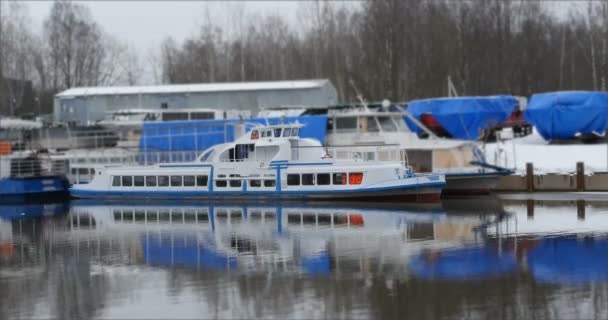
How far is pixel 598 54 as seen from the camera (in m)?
68.8

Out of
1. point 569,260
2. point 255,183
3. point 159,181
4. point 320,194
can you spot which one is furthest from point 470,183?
point 569,260

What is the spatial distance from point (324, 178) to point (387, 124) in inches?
280

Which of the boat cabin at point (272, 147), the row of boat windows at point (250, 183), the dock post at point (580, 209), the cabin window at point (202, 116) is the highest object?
the cabin window at point (202, 116)

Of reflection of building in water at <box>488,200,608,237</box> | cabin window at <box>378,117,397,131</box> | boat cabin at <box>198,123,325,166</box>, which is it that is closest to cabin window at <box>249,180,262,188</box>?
boat cabin at <box>198,123,325,166</box>

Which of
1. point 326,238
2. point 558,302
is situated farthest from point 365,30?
point 558,302

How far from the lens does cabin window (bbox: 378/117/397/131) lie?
45.8m

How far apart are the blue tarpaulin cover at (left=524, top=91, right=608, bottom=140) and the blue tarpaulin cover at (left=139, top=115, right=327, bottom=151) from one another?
15408 millimetres

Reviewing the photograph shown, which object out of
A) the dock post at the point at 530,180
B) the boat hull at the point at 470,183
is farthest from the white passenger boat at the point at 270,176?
the dock post at the point at 530,180

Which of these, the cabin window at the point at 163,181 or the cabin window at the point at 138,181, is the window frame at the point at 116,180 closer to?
the cabin window at the point at 138,181

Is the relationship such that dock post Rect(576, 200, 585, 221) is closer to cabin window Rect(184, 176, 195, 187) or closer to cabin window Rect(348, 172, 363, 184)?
cabin window Rect(348, 172, 363, 184)

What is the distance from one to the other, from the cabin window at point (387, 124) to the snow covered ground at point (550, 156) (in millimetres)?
5877

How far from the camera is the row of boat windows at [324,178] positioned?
39812 millimetres

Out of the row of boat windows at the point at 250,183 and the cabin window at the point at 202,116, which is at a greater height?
the cabin window at the point at 202,116

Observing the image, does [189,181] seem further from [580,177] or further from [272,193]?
[580,177]
